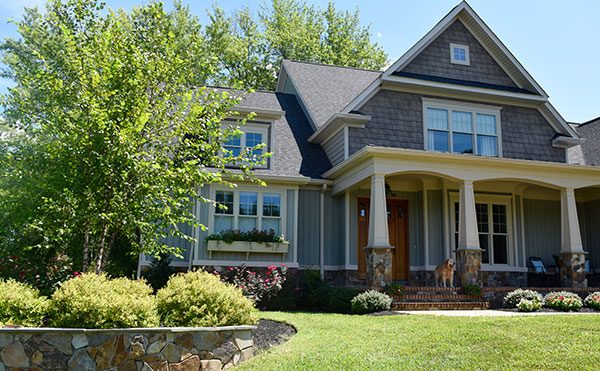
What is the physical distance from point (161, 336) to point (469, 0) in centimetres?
1400

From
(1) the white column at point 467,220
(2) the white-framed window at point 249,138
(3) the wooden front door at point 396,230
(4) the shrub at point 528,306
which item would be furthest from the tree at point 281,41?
(4) the shrub at point 528,306

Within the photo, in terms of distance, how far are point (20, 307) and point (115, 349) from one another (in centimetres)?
146

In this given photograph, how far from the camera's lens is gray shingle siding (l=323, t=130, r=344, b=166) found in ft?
Answer: 47.4

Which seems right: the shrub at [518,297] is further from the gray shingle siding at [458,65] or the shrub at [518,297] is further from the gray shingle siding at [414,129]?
the gray shingle siding at [458,65]

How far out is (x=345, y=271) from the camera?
45.5 feet

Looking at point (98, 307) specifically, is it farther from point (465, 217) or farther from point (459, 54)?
point (459, 54)

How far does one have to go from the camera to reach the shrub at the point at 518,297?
11.1 m

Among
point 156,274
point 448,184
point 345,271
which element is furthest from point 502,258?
point 156,274

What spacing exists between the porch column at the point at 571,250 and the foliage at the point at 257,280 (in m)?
7.32

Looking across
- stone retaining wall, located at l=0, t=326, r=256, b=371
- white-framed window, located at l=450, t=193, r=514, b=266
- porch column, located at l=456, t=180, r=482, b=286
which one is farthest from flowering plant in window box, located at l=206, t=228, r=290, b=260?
stone retaining wall, located at l=0, t=326, r=256, b=371

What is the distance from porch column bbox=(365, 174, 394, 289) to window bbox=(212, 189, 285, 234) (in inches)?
121

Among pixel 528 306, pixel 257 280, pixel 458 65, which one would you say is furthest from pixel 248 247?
pixel 458 65

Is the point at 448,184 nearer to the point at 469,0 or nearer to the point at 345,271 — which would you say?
the point at 345,271

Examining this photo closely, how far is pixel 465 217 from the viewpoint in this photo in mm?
12406
